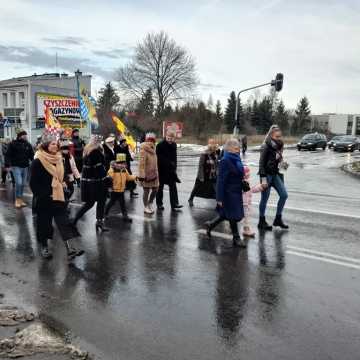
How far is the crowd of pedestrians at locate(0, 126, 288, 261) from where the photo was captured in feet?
19.4

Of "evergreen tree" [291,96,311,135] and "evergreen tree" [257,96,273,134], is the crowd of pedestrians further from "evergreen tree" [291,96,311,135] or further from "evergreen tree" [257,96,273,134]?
"evergreen tree" [291,96,311,135]

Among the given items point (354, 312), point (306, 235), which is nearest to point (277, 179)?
point (306, 235)

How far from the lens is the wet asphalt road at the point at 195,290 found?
12.0 feet

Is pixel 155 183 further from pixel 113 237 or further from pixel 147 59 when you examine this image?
pixel 147 59

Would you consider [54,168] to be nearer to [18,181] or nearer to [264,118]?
[18,181]

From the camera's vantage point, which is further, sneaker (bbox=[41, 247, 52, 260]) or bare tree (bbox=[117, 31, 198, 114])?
bare tree (bbox=[117, 31, 198, 114])

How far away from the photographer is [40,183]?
5855mm

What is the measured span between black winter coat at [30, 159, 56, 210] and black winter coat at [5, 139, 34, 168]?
4.39 meters

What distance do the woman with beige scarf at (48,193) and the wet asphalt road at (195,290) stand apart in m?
0.37

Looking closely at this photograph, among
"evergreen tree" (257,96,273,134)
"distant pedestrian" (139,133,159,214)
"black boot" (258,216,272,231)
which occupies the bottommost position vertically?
"black boot" (258,216,272,231)

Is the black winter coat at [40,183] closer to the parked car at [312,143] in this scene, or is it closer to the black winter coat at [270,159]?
the black winter coat at [270,159]

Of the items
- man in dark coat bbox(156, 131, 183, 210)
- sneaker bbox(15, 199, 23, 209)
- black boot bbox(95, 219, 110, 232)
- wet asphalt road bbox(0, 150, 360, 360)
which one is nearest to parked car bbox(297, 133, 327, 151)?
man in dark coat bbox(156, 131, 183, 210)

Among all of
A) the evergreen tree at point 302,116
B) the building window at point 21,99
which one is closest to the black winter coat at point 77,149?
the building window at point 21,99

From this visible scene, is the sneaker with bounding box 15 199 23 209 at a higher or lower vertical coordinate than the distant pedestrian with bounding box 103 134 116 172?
lower
